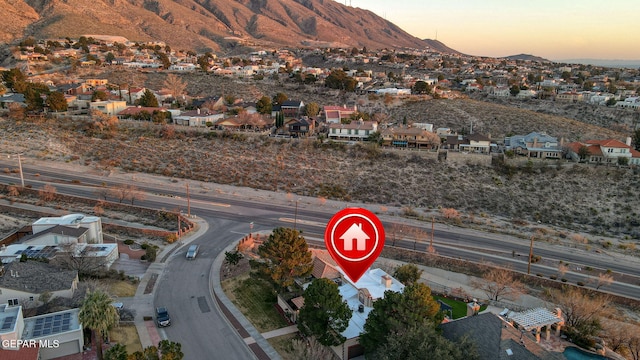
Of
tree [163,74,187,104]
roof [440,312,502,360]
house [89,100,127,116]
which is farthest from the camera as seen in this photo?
tree [163,74,187,104]

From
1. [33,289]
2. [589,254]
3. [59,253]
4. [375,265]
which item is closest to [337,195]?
[375,265]

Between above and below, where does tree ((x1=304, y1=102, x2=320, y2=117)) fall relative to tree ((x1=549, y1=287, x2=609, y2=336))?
above

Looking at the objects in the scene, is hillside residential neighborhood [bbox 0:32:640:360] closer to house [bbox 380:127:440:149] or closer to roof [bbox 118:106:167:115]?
house [bbox 380:127:440:149]

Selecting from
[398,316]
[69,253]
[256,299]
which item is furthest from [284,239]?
[69,253]

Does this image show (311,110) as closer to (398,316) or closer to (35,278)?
(35,278)

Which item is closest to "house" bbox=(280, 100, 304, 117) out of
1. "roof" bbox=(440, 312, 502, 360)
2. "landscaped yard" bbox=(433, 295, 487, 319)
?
"landscaped yard" bbox=(433, 295, 487, 319)

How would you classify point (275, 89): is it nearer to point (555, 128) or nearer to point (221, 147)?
point (221, 147)

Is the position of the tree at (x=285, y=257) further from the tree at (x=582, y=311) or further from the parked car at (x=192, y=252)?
the tree at (x=582, y=311)

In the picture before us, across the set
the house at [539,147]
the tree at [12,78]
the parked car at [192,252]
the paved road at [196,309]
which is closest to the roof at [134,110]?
the tree at [12,78]
